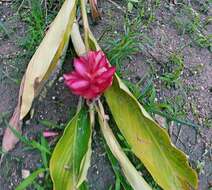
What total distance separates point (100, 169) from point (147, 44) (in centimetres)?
56

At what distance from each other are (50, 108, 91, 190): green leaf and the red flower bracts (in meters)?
0.12

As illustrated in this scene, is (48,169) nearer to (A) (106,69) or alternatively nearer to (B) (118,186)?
(B) (118,186)

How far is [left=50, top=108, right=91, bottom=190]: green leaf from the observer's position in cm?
159

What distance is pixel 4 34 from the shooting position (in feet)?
6.55

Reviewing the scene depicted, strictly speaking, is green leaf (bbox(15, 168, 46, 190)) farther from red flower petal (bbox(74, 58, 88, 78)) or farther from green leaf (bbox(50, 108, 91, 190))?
red flower petal (bbox(74, 58, 88, 78))

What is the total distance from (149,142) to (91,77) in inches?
10.9

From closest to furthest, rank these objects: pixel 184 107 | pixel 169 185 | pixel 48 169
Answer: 1. pixel 169 185
2. pixel 48 169
3. pixel 184 107

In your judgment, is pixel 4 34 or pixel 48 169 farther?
pixel 4 34

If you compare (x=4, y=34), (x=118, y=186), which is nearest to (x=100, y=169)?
(x=118, y=186)

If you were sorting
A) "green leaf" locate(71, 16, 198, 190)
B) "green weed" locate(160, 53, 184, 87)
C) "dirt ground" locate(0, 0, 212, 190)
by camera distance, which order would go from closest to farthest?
"green leaf" locate(71, 16, 198, 190) → "dirt ground" locate(0, 0, 212, 190) → "green weed" locate(160, 53, 184, 87)

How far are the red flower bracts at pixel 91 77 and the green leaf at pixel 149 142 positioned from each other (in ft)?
0.28

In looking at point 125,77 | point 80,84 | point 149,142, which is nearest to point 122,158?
point 149,142

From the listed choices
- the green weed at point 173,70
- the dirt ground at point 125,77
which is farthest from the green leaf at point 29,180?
the green weed at point 173,70

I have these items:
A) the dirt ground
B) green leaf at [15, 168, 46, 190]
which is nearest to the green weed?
the dirt ground
